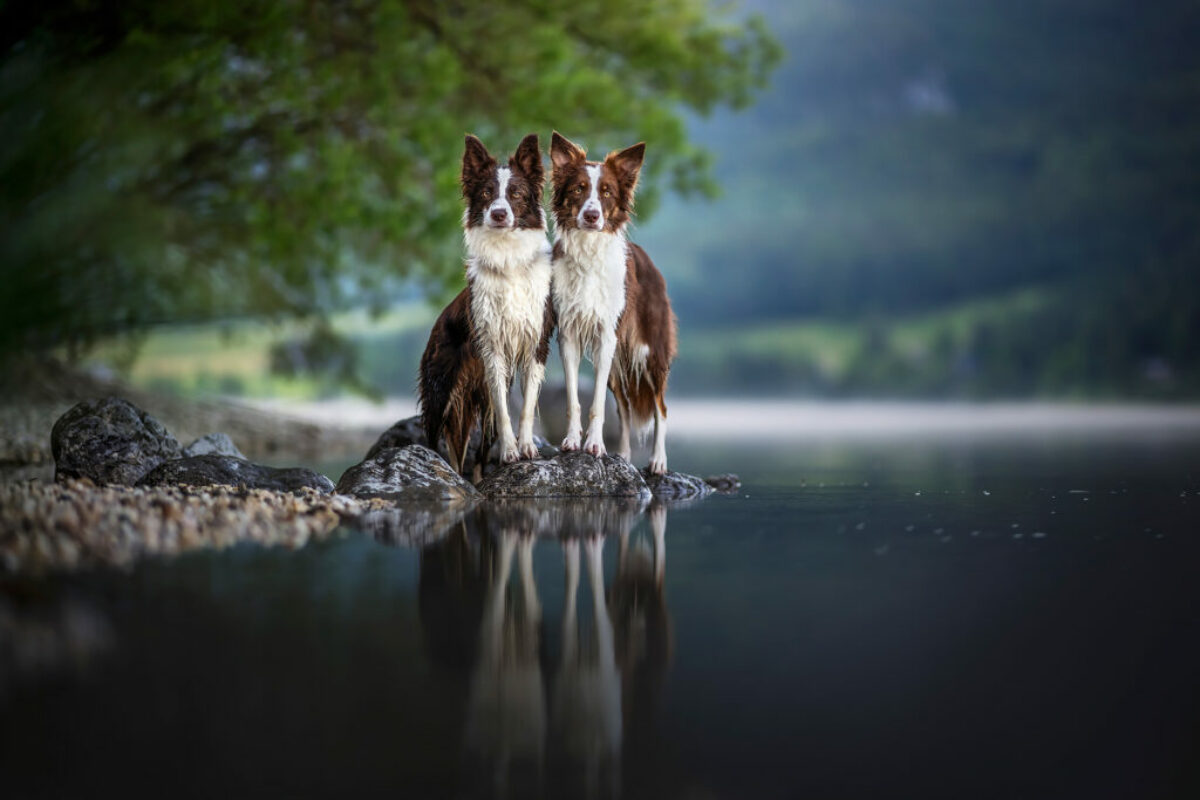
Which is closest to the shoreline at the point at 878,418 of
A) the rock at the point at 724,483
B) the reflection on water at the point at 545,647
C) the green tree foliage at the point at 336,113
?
the green tree foliage at the point at 336,113

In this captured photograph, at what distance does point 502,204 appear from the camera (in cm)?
495

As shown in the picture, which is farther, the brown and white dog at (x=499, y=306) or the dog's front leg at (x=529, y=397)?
the dog's front leg at (x=529, y=397)

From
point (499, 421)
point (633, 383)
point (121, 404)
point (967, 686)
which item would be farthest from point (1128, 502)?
point (121, 404)

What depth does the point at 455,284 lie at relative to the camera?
1191 centimetres

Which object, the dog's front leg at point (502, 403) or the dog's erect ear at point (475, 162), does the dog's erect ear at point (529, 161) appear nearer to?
the dog's erect ear at point (475, 162)

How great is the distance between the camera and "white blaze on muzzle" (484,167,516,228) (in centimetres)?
495

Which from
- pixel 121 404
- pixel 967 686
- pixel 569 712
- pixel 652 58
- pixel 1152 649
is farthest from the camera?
pixel 652 58

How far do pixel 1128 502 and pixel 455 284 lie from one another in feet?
26.1

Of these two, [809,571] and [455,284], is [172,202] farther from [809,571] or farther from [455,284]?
[809,571]

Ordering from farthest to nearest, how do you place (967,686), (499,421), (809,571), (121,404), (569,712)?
(121,404)
(499,421)
(809,571)
(967,686)
(569,712)

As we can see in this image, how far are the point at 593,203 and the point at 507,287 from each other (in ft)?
1.85

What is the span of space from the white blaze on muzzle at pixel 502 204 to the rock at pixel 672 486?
1593 millimetres

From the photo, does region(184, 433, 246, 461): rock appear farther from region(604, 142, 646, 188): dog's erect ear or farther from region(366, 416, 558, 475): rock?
region(604, 142, 646, 188): dog's erect ear

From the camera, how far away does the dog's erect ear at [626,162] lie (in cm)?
512
